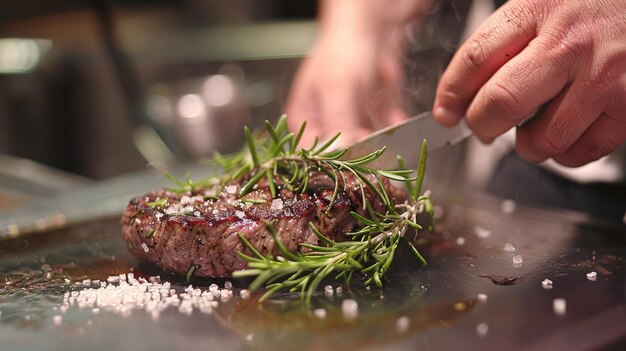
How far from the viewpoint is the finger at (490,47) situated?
4.83 ft

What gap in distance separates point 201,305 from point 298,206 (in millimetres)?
305

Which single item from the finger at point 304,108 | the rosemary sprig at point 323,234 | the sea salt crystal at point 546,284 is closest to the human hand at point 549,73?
the rosemary sprig at point 323,234

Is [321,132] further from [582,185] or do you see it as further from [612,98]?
[612,98]

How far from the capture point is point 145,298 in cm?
133

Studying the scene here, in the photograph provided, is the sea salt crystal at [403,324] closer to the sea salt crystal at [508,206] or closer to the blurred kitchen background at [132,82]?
the sea salt crystal at [508,206]

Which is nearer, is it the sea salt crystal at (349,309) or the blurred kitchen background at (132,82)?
the sea salt crystal at (349,309)

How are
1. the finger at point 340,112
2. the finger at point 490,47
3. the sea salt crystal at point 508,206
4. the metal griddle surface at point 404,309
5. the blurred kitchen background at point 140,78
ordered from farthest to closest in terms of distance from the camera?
the blurred kitchen background at point 140,78 → the finger at point 340,112 → the sea salt crystal at point 508,206 → the finger at point 490,47 → the metal griddle surface at point 404,309

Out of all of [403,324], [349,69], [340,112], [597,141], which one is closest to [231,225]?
[403,324]

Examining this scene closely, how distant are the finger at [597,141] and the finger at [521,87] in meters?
0.16

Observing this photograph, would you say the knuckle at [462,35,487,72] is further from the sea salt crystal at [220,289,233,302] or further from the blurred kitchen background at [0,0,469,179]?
the blurred kitchen background at [0,0,469,179]

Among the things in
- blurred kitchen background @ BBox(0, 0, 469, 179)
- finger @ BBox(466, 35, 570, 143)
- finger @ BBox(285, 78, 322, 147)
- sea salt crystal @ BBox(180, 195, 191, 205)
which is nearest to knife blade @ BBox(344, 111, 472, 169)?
finger @ BBox(466, 35, 570, 143)

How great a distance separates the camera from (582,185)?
2256 mm

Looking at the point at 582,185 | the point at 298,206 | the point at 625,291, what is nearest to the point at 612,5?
the point at 625,291

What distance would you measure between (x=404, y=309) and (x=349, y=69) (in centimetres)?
141
